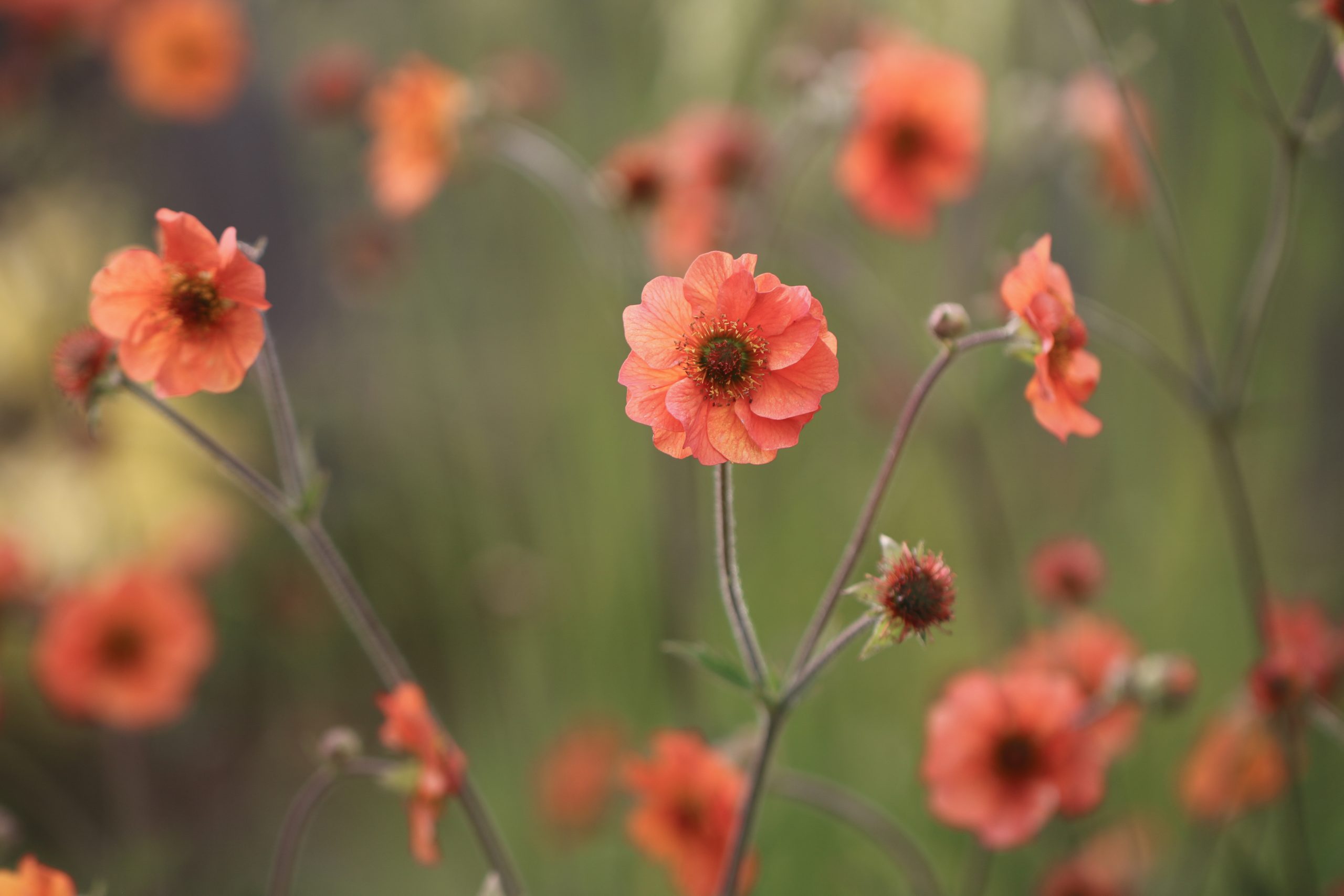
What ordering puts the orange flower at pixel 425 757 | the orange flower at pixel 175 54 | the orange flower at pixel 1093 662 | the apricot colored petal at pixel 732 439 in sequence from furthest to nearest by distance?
the orange flower at pixel 175 54 < the orange flower at pixel 1093 662 < the orange flower at pixel 425 757 < the apricot colored petal at pixel 732 439

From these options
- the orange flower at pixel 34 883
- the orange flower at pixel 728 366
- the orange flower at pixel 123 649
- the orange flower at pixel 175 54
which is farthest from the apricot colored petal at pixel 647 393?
the orange flower at pixel 175 54

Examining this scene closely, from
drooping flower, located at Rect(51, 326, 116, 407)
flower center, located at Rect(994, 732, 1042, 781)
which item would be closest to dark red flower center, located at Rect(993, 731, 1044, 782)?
flower center, located at Rect(994, 732, 1042, 781)

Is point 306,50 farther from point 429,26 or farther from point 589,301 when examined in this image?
point 589,301

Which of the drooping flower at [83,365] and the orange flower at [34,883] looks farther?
the drooping flower at [83,365]

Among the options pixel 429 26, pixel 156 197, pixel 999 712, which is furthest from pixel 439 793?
pixel 156 197

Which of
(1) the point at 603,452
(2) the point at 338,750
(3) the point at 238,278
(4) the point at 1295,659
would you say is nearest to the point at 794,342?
(3) the point at 238,278

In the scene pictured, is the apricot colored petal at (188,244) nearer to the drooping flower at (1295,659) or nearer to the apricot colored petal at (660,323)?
the apricot colored petal at (660,323)
